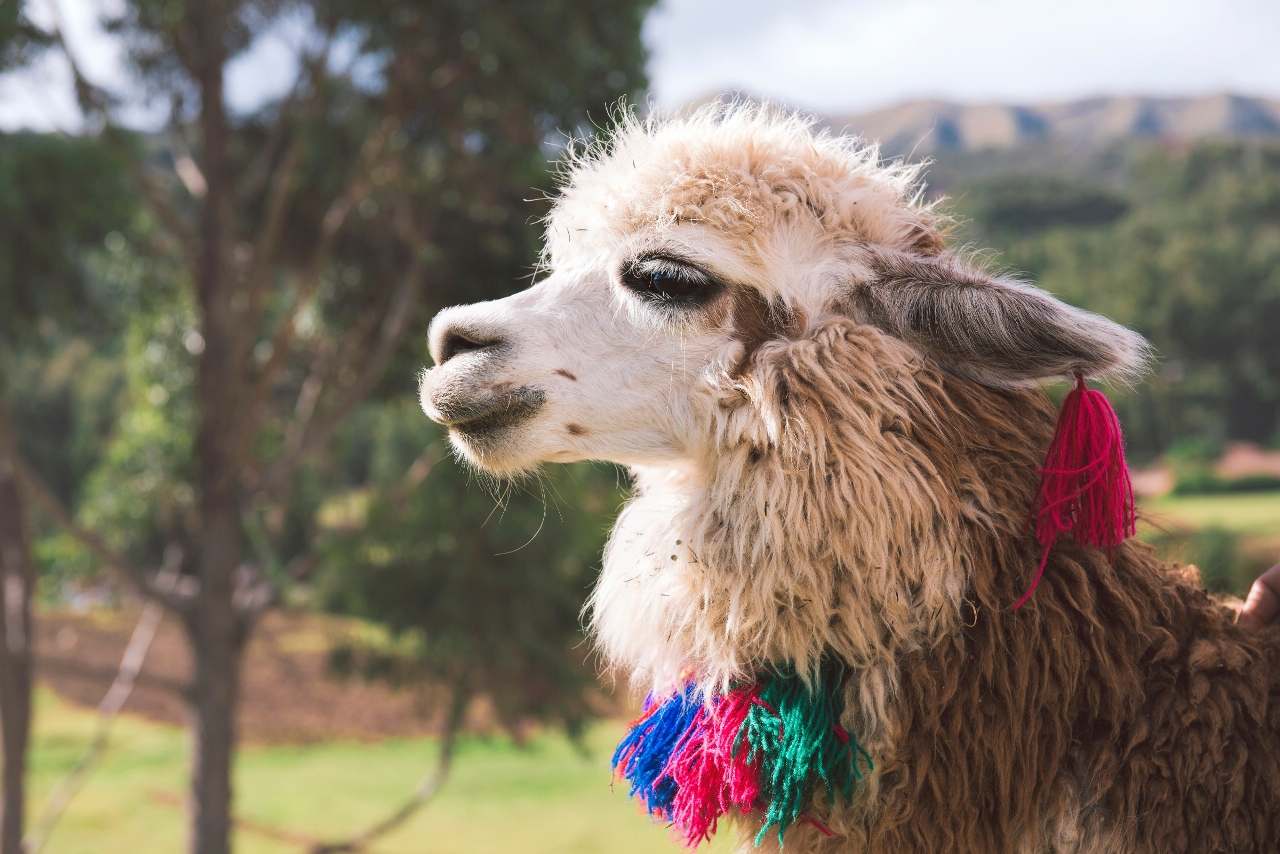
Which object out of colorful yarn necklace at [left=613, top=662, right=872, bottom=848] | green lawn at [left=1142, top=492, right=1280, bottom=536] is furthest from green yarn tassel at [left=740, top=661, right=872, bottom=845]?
green lawn at [left=1142, top=492, right=1280, bottom=536]

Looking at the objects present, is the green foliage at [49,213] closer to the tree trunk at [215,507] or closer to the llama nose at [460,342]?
the tree trunk at [215,507]

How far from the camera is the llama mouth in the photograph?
146cm

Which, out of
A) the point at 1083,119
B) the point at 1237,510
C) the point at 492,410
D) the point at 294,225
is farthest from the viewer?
the point at 1083,119

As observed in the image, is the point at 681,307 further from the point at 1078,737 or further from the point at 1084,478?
the point at 1078,737

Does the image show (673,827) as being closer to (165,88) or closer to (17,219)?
(17,219)

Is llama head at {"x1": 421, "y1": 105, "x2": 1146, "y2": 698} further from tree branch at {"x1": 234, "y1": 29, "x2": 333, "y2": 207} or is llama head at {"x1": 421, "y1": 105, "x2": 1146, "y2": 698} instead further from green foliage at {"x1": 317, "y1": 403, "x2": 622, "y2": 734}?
tree branch at {"x1": 234, "y1": 29, "x2": 333, "y2": 207}

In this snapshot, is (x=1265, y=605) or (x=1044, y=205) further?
(x=1044, y=205)

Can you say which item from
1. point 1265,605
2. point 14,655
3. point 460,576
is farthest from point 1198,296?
point 1265,605

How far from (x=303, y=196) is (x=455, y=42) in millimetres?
2065

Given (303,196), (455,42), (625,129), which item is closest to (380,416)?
(303,196)

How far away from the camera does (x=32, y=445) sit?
762 inches

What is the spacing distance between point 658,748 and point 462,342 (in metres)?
0.72

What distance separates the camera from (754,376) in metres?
1.40

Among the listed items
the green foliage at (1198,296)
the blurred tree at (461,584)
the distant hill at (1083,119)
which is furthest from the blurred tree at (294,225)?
the distant hill at (1083,119)
